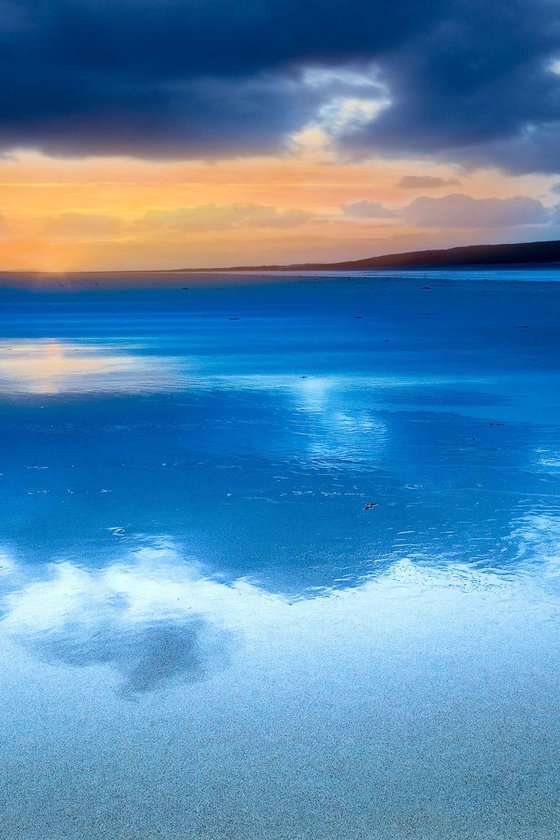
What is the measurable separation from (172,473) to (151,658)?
4.10 metres

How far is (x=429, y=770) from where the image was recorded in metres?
3.34

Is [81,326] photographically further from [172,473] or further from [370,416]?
[172,473]

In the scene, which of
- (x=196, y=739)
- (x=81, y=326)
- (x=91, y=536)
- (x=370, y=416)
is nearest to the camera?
(x=196, y=739)

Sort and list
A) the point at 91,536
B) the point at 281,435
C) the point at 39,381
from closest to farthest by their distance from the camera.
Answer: the point at 91,536
the point at 281,435
the point at 39,381

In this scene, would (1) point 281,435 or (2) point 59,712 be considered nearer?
(2) point 59,712

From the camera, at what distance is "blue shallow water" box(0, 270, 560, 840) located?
3199mm

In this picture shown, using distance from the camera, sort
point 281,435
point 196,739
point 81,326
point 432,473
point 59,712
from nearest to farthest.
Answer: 1. point 196,739
2. point 59,712
3. point 432,473
4. point 281,435
5. point 81,326

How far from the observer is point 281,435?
1016cm

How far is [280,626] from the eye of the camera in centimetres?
467

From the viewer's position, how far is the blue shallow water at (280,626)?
10.5 ft

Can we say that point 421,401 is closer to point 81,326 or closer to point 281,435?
point 281,435

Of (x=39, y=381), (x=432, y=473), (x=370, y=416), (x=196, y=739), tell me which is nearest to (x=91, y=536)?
(x=196, y=739)

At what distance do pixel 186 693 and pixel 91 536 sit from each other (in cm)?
259

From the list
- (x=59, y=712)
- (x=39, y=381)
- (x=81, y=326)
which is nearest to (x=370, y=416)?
(x=39, y=381)
